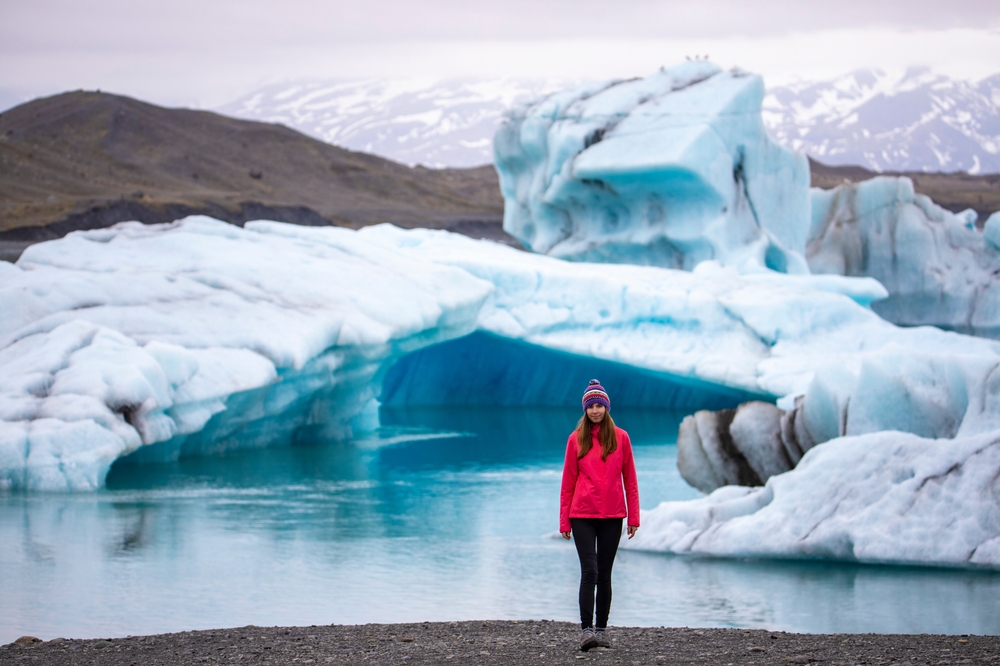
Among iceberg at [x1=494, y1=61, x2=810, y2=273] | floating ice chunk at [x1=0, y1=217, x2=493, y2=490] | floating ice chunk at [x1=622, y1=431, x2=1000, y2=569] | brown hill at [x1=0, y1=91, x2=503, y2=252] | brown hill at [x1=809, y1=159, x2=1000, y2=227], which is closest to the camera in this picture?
floating ice chunk at [x1=622, y1=431, x2=1000, y2=569]

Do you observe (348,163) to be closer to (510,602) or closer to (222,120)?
(222,120)

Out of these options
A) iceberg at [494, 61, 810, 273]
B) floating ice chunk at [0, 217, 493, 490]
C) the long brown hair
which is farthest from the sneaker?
iceberg at [494, 61, 810, 273]

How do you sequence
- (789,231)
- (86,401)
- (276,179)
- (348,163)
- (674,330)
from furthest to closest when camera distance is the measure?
(348,163) → (276,179) → (789,231) → (674,330) → (86,401)

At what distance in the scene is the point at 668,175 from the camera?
1777 centimetres

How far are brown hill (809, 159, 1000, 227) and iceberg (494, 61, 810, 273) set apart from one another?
107 ft

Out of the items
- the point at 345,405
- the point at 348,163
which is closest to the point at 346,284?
the point at 345,405

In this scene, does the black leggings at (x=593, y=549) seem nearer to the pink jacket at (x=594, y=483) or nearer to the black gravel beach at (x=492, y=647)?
the pink jacket at (x=594, y=483)

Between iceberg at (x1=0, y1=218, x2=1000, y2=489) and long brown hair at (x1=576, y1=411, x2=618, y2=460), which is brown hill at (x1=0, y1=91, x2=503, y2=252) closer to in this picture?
iceberg at (x1=0, y1=218, x2=1000, y2=489)

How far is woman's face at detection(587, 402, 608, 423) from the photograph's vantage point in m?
3.96

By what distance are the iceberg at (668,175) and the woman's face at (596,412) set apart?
44.9 ft

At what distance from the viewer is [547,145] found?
1998cm

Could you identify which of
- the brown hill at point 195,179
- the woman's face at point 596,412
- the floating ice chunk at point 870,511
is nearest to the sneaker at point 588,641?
the woman's face at point 596,412

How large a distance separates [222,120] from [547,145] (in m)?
48.2

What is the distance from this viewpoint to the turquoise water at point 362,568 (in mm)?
5863
